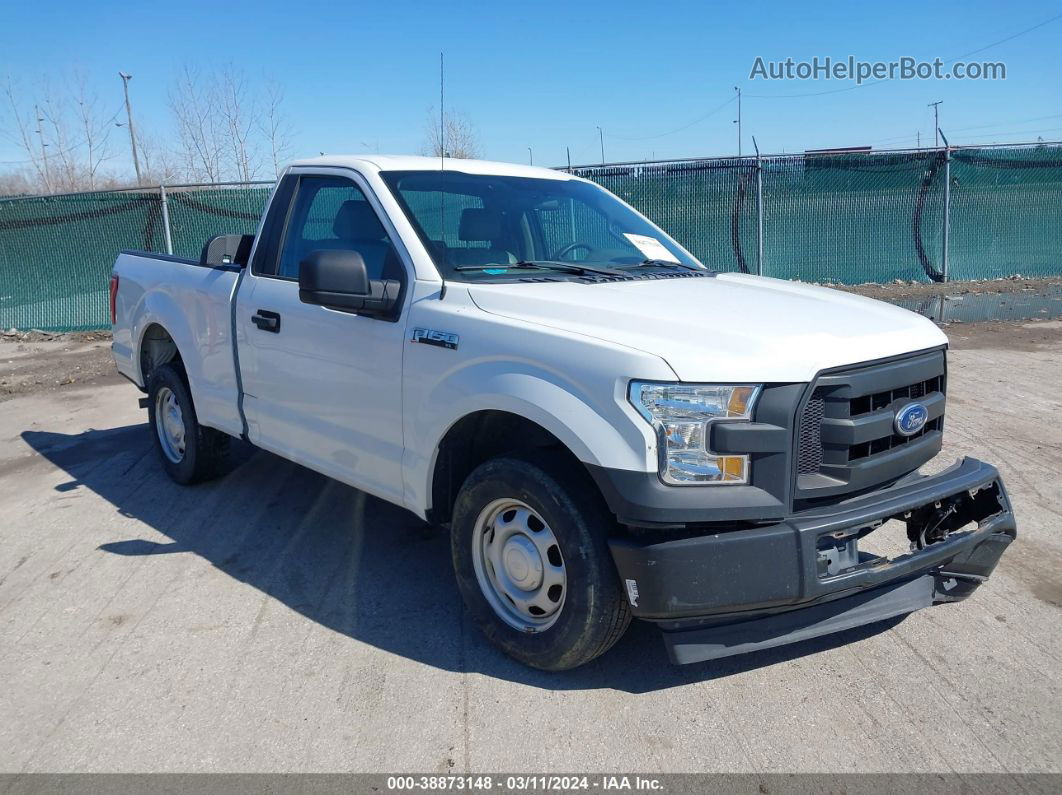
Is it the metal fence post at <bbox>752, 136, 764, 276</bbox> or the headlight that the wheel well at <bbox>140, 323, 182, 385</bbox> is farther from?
the metal fence post at <bbox>752, 136, 764, 276</bbox>

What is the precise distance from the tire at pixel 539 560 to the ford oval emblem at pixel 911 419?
1.15 meters

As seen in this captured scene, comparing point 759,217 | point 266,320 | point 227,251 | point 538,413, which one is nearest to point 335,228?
point 266,320

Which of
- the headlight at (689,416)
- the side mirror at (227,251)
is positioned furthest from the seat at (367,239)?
the headlight at (689,416)

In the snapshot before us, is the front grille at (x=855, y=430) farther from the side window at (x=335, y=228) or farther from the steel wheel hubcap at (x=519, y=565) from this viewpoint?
the side window at (x=335, y=228)

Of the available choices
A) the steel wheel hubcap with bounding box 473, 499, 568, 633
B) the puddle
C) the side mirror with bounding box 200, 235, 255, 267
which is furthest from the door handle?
the puddle

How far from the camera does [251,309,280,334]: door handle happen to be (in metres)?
4.56

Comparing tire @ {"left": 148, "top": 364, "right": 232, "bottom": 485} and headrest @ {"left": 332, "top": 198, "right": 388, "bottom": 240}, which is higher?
headrest @ {"left": 332, "top": 198, "right": 388, "bottom": 240}

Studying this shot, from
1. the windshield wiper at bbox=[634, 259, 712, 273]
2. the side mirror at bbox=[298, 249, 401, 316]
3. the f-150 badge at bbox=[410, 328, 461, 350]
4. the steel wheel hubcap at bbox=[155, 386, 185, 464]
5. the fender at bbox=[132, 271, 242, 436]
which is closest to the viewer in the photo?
the f-150 badge at bbox=[410, 328, 461, 350]

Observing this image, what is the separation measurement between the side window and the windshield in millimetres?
200

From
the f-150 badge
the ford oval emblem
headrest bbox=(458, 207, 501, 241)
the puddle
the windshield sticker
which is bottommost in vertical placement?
the puddle

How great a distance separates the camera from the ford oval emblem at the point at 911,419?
3242mm

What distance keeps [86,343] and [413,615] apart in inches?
421

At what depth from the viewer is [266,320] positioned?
182 inches

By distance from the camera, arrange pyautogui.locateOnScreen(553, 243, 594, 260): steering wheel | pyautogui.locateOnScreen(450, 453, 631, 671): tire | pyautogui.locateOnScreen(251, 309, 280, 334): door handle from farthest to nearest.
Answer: pyautogui.locateOnScreen(251, 309, 280, 334): door handle → pyautogui.locateOnScreen(553, 243, 594, 260): steering wheel → pyautogui.locateOnScreen(450, 453, 631, 671): tire
